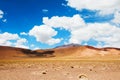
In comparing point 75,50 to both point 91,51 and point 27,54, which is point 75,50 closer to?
point 91,51

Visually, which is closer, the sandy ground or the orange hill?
the sandy ground

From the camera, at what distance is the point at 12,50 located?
555 ft

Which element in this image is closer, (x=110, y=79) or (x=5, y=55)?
(x=110, y=79)

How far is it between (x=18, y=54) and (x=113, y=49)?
67.3 m

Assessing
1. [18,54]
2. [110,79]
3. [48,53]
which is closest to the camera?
[110,79]

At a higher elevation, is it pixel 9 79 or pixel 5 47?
pixel 5 47

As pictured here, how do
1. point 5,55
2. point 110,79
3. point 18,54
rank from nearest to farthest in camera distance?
point 110,79 < point 5,55 < point 18,54

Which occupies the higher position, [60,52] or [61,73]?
[60,52]

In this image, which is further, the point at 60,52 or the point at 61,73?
the point at 60,52

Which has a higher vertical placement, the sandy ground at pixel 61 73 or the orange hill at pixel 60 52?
the orange hill at pixel 60 52

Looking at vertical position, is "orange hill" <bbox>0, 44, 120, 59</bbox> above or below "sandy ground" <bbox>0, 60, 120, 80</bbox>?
above

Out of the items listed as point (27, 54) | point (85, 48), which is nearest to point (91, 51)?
point (85, 48)

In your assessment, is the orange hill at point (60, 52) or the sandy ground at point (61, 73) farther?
the orange hill at point (60, 52)

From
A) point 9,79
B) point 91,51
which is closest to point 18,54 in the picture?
point 91,51
